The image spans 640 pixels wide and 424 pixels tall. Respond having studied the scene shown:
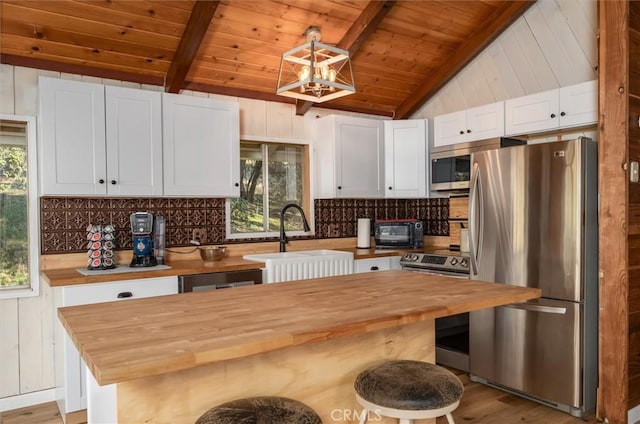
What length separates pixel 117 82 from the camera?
3.52 metres

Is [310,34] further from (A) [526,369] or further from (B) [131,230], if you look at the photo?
(A) [526,369]

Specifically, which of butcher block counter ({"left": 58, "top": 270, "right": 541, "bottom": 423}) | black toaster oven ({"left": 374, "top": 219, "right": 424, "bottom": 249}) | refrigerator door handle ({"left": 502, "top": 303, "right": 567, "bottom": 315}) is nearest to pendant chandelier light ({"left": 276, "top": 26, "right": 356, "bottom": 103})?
butcher block counter ({"left": 58, "top": 270, "right": 541, "bottom": 423})

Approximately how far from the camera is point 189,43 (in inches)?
129

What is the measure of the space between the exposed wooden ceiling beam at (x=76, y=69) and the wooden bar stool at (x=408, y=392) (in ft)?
9.57

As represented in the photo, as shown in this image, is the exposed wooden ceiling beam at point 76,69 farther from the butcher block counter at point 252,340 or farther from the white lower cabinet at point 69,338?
the butcher block counter at point 252,340

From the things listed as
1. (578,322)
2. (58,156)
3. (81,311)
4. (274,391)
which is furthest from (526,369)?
(58,156)

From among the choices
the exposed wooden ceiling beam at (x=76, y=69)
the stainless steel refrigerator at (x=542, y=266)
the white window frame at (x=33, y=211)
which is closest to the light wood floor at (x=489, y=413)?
→ the stainless steel refrigerator at (x=542, y=266)

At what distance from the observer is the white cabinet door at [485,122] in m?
3.75

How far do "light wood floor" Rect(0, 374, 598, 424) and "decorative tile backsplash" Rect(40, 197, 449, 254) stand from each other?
1.07m

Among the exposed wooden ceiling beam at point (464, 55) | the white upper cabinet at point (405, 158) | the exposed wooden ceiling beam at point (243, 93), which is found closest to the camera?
the exposed wooden ceiling beam at point (243, 93)

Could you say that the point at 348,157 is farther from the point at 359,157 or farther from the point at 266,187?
the point at 266,187

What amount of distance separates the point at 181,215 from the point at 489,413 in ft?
8.76

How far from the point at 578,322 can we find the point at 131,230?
314 cm

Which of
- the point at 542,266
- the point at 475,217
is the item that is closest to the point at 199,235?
the point at 475,217
